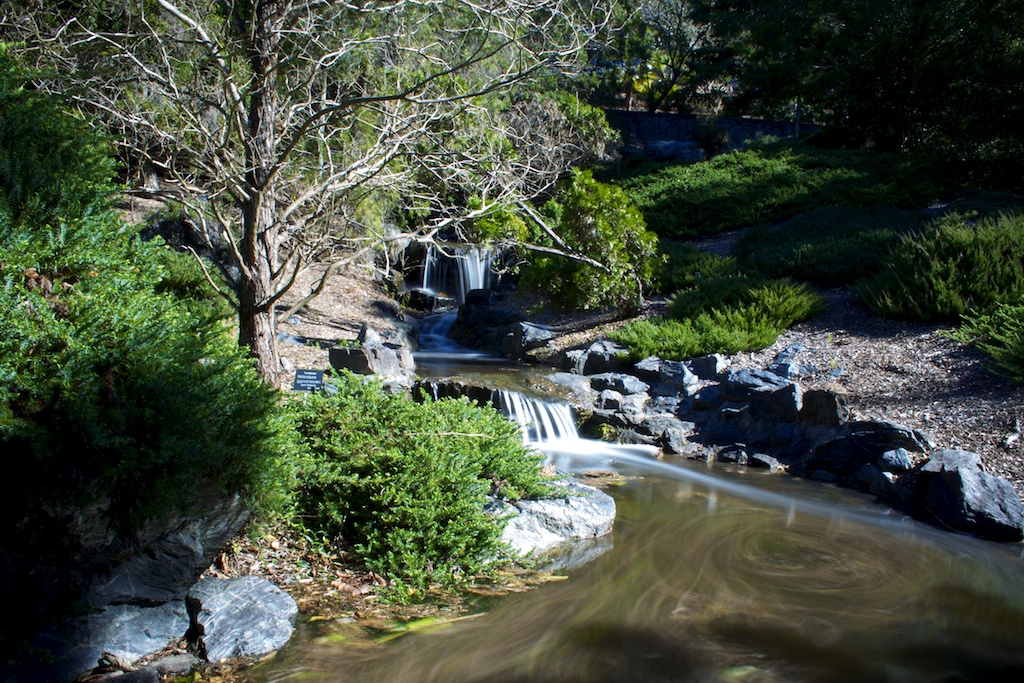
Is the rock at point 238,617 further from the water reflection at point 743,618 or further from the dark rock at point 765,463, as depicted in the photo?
the dark rock at point 765,463

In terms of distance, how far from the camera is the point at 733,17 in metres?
27.4

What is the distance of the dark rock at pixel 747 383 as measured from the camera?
31.1 feet

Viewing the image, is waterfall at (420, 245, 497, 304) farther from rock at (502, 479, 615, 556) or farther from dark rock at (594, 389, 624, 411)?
rock at (502, 479, 615, 556)

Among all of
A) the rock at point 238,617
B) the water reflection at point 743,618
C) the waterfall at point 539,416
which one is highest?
the waterfall at point 539,416

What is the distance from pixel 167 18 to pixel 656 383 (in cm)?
985

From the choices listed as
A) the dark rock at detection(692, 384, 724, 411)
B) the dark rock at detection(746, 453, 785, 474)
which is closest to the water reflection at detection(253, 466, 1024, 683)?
the dark rock at detection(746, 453, 785, 474)

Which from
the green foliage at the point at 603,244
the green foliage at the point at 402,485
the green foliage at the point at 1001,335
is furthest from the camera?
the green foliage at the point at 603,244

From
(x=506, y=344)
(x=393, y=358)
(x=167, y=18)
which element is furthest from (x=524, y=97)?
(x=393, y=358)

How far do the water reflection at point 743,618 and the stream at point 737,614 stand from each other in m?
0.01

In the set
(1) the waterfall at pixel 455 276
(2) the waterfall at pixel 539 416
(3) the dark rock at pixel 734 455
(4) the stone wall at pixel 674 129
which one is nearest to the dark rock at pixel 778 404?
(3) the dark rock at pixel 734 455

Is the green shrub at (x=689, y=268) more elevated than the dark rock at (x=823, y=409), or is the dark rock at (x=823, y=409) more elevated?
the green shrub at (x=689, y=268)

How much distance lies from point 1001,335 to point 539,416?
5.88 metres

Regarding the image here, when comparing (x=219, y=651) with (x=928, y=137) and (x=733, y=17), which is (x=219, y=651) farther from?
(x=733, y=17)

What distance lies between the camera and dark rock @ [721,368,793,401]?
9484 millimetres
